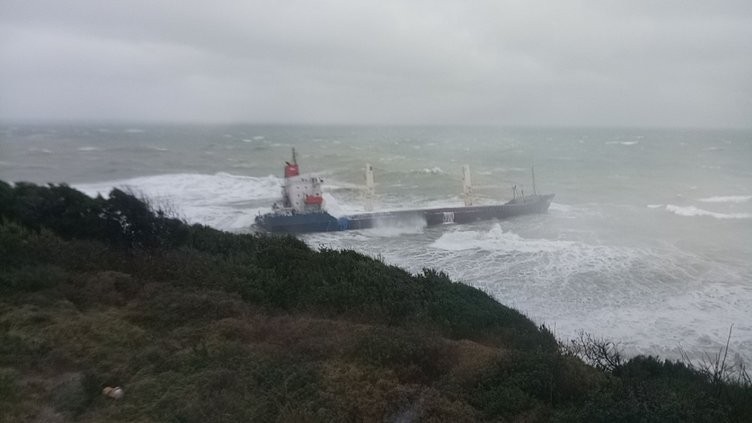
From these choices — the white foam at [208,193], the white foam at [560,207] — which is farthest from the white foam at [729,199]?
the white foam at [208,193]

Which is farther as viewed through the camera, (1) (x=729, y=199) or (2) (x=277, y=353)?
(1) (x=729, y=199)

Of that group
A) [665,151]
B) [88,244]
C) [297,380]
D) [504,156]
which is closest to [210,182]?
[88,244]

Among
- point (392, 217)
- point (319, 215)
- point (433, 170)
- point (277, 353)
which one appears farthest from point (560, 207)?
point (277, 353)

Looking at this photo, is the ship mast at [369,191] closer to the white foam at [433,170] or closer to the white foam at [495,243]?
the white foam at [495,243]

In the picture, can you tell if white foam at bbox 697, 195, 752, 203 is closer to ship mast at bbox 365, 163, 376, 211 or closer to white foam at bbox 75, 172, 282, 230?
ship mast at bbox 365, 163, 376, 211

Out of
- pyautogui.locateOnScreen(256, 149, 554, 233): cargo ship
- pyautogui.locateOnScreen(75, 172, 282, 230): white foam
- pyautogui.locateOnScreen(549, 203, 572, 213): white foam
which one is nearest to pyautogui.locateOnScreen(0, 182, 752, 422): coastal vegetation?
pyautogui.locateOnScreen(256, 149, 554, 233): cargo ship

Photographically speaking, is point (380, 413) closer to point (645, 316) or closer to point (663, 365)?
point (663, 365)

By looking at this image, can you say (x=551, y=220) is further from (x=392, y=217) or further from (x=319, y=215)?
(x=319, y=215)
